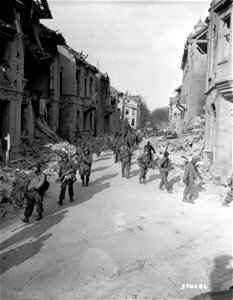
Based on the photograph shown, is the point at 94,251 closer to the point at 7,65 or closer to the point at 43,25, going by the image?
the point at 7,65

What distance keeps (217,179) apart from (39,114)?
13865 millimetres

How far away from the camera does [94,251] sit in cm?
597

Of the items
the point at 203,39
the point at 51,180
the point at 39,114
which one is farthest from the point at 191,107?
the point at 51,180

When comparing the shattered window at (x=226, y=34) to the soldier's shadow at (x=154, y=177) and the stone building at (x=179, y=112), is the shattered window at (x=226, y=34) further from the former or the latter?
the stone building at (x=179, y=112)

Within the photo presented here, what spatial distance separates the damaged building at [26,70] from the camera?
51.4ft

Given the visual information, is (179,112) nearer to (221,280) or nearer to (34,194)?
(34,194)

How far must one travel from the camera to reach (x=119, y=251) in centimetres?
598

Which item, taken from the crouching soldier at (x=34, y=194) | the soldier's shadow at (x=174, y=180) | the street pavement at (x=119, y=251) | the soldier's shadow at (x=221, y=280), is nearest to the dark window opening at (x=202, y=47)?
the soldier's shadow at (x=174, y=180)

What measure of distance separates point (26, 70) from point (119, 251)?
2056 cm

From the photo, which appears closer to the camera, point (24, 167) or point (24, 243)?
point (24, 243)

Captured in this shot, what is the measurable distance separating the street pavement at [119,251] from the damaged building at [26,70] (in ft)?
27.2

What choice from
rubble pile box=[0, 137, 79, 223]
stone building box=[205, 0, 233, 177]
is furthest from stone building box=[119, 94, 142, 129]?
stone building box=[205, 0, 233, 177]

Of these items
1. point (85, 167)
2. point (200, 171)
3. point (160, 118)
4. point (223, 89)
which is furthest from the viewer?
point (160, 118)

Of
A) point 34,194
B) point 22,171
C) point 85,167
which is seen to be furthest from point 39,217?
point 85,167
